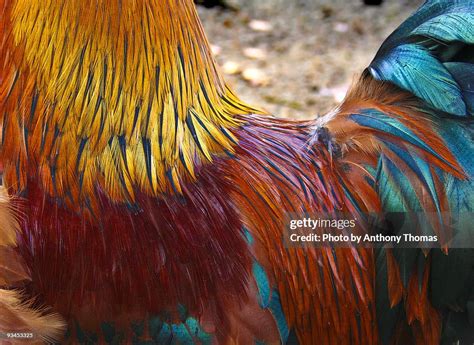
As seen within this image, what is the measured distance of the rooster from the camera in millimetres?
1868

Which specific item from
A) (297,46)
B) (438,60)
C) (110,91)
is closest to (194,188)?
(110,91)

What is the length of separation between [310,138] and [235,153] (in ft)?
0.81

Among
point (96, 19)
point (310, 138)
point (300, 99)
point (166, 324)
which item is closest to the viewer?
point (96, 19)

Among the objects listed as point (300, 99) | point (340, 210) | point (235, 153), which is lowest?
point (300, 99)

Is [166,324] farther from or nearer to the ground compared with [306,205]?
nearer to the ground

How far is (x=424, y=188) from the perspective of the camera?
6.38ft

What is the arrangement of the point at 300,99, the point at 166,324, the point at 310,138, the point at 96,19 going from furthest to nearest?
1. the point at 300,99
2. the point at 310,138
3. the point at 166,324
4. the point at 96,19

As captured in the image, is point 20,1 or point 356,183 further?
point 356,183

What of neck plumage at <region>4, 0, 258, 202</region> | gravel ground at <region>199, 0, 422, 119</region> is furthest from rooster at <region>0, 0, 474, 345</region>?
gravel ground at <region>199, 0, 422, 119</region>

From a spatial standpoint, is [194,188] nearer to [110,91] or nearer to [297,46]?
[110,91]

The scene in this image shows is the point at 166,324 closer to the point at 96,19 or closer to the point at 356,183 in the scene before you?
the point at 356,183

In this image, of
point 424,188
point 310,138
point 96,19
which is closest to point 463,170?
point 424,188

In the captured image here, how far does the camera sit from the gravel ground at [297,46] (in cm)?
445

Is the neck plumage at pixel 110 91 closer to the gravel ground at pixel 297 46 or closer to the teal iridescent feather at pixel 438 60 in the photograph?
the teal iridescent feather at pixel 438 60
